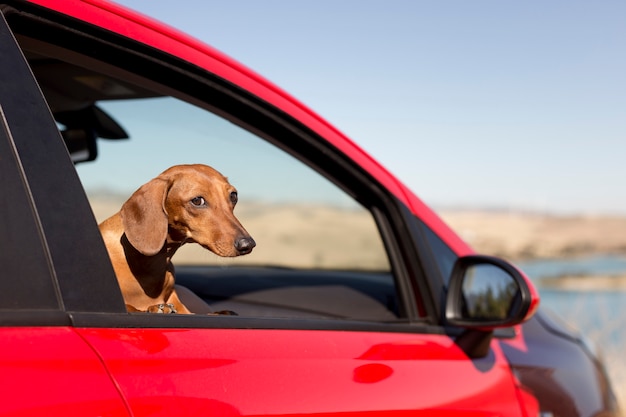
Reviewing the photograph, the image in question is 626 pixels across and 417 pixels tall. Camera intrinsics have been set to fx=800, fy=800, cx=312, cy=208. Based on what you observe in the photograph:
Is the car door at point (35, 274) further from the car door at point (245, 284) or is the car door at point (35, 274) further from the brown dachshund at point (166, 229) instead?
the brown dachshund at point (166, 229)

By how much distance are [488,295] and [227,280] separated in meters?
0.96

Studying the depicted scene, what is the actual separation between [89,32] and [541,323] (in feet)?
6.55

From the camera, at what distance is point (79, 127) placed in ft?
10.1

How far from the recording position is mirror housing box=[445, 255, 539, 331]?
7.94 feet

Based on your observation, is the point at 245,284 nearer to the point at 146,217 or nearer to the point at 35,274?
the point at 146,217

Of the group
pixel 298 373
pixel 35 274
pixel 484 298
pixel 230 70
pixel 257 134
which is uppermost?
pixel 230 70

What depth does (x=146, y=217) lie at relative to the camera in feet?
6.19

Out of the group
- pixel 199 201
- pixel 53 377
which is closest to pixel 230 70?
pixel 199 201

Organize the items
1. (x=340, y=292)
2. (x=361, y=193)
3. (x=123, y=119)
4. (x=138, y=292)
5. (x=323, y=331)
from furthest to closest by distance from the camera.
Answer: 1. (x=340, y=292)
2. (x=123, y=119)
3. (x=361, y=193)
4. (x=323, y=331)
5. (x=138, y=292)

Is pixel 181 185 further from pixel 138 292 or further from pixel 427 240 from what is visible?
pixel 427 240

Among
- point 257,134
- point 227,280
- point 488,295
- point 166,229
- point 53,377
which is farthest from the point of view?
point 227,280

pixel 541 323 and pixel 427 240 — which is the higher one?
pixel 427 240

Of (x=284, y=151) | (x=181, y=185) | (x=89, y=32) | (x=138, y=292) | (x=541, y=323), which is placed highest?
(x=89, y=32)

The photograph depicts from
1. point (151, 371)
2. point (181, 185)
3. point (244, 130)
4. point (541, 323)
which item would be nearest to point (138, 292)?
point (181, 185)
